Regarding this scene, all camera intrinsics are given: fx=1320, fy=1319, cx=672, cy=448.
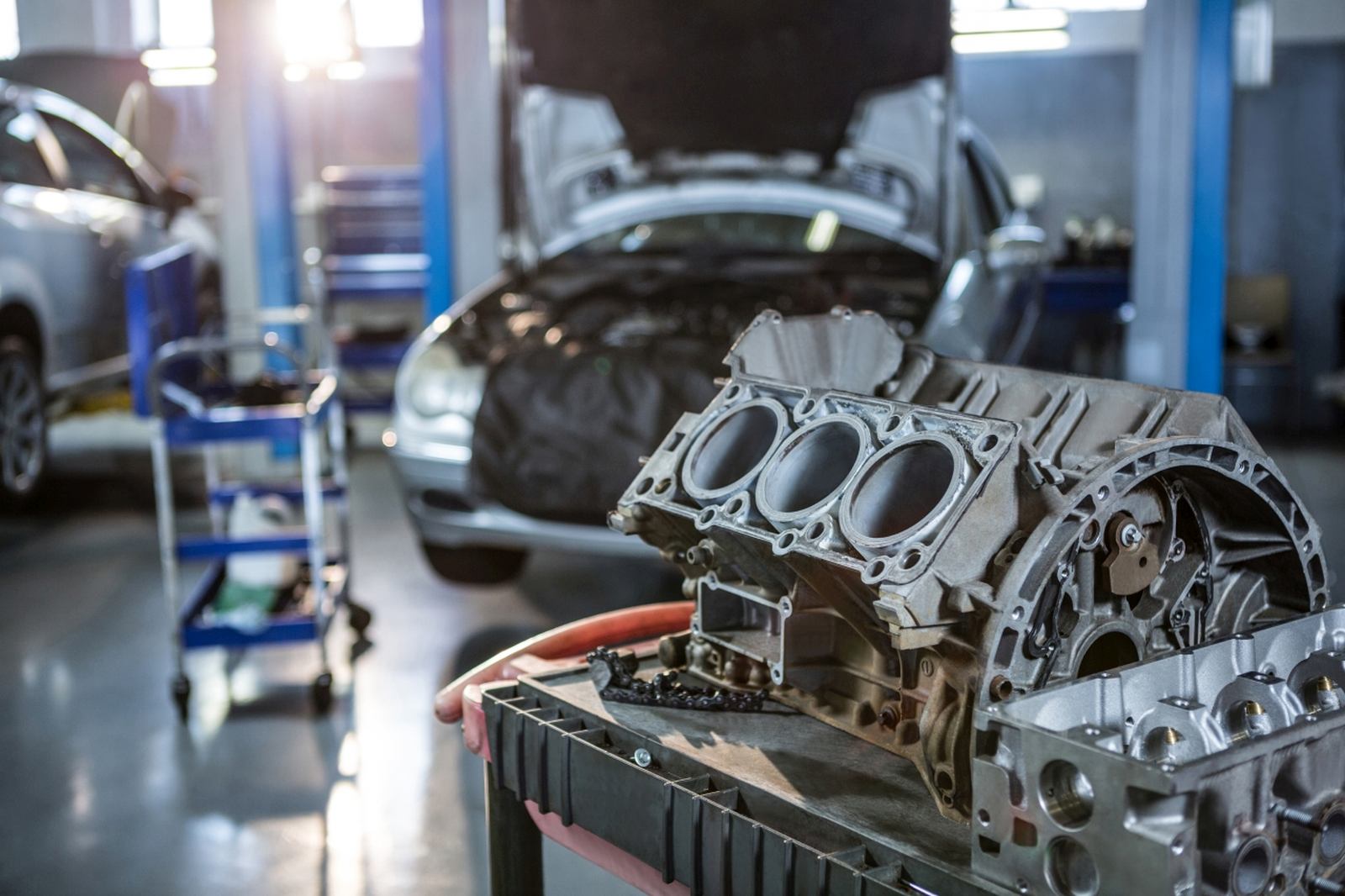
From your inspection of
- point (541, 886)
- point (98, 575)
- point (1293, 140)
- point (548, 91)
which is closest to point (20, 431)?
point (98, 575)

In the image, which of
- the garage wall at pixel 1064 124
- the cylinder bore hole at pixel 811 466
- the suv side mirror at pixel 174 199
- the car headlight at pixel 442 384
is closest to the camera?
the cylinder bore hole at pixel 811 466

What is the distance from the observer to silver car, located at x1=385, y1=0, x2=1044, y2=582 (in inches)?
160

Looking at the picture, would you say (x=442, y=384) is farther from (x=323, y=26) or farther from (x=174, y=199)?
(x=323, y=26)

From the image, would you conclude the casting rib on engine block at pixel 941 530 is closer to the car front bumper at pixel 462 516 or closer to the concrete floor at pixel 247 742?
the concrete floor at pixel 247 742

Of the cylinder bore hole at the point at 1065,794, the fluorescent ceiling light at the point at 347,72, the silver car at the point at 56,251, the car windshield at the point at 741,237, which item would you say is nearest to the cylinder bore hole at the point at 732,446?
the cylinder bore hole at the point at 1065,794

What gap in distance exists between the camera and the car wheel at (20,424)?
5.93 metres

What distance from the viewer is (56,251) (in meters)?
6.24

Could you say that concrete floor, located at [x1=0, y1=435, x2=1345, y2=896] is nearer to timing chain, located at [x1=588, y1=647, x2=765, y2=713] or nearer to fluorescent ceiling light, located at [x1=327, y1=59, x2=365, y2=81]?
timing chain, located at [x1=588, y1=647, x2=765, y2=713]

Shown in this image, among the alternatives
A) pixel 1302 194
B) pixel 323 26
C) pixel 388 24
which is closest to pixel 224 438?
pixel 323 26

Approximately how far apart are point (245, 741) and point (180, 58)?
9735 mm

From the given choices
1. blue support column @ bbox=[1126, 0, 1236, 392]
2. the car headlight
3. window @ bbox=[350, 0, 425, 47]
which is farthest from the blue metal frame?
window @ bbox=[350, 0, 425, 47]

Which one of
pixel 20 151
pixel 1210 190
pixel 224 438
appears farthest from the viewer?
pixel 20 151

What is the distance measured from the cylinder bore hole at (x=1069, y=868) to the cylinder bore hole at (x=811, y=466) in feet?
1.60

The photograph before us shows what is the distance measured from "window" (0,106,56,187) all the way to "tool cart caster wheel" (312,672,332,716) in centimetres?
353
